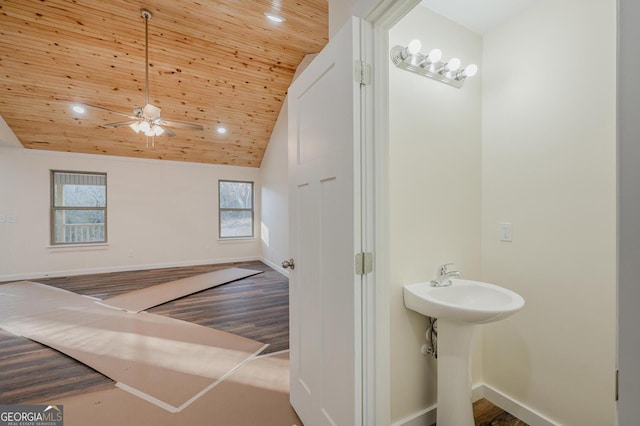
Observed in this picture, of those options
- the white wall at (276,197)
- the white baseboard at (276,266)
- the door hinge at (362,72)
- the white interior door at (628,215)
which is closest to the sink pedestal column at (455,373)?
the white interior door at (628,215)

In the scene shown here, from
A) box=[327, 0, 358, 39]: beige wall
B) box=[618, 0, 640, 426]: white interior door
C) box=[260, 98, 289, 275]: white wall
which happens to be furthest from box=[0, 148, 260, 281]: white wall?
box=[618, 0, 640, 426]: white interior door

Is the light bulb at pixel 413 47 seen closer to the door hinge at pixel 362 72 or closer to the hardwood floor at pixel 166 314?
the door hinge at pixel 362 72

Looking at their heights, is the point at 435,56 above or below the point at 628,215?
above

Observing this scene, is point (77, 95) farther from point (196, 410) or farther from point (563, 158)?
point (563, 158)

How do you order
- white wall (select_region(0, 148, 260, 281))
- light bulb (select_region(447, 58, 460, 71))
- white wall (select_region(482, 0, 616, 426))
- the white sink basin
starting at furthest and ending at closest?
1. white wall (select_region(0, 148, 260, 281))
2. light bulb (select_region(447, 58, 460, 71))
3. white wall (select_region(482, 0, 616, 426))
4. the white sink basin

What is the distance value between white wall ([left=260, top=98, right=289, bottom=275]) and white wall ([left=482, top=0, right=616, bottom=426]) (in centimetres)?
350

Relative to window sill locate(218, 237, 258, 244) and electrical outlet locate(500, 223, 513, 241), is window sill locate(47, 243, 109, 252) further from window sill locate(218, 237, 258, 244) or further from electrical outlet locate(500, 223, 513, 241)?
electrical outlet locate(500, 223, 513, 241)

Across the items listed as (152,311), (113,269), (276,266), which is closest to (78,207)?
(113,269)

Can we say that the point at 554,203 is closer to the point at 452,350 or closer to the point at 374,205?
the point at 452,350

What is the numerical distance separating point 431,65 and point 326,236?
117 cm

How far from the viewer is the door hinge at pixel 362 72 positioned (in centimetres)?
113

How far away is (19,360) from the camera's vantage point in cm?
228

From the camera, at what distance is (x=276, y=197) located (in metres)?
5.66
